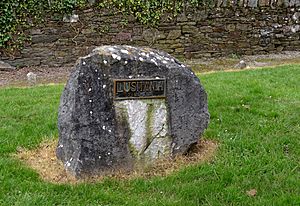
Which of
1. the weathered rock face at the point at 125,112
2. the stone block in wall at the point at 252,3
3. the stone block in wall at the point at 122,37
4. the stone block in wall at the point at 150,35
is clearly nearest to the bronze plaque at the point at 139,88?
the weathered rock face at the point at 125,112

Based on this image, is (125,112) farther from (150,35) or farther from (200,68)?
Result: (150,35)

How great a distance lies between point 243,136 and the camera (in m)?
4.95

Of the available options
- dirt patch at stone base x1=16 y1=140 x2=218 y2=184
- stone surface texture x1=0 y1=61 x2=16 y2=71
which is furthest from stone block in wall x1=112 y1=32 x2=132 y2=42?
dirt patch at stone base x1=16 y1=140 x2=218 y2=184

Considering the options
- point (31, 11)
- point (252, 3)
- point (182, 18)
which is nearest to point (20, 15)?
point (31, 11)

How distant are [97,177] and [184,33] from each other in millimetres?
7620

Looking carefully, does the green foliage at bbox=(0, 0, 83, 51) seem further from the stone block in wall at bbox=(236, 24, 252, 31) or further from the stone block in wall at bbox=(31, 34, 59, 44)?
the stone block in wall at bbox=(236, 24, 252, 31)

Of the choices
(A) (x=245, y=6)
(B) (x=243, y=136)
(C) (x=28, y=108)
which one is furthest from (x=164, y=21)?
(B) (x=243, y=136)

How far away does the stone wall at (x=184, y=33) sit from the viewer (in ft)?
33.9

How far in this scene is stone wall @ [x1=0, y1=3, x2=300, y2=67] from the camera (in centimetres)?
1033

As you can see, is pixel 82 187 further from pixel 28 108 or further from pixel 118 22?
pixel 118 22

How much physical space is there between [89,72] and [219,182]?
1.42 m

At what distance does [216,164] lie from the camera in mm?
4277

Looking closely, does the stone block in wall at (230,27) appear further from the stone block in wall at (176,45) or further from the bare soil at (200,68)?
the stone block in wall at (176,45)

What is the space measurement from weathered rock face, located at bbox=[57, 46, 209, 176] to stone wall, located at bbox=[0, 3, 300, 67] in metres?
6.39
